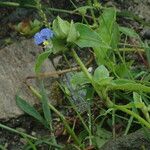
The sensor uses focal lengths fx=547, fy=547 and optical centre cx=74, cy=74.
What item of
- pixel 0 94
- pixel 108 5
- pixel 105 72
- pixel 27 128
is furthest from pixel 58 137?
pixel 108 5

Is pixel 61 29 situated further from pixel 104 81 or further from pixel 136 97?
pixel 136 97

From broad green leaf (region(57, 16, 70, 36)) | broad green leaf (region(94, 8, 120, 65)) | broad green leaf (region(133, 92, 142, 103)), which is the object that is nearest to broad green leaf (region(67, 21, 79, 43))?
broad green leaf (region(57, 16, 70, 36))

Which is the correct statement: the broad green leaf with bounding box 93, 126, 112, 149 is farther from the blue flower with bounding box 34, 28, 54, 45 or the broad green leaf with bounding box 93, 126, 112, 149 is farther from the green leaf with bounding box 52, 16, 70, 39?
the green leaf with bounding box 52, 16, 70, 39

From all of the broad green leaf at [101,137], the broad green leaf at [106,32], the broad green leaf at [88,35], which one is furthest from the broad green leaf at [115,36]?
the broad green leaf at [88,35]

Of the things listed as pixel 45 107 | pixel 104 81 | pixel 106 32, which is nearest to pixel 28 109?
pixel 45 107

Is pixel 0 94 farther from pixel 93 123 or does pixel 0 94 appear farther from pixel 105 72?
pixel 105 72
